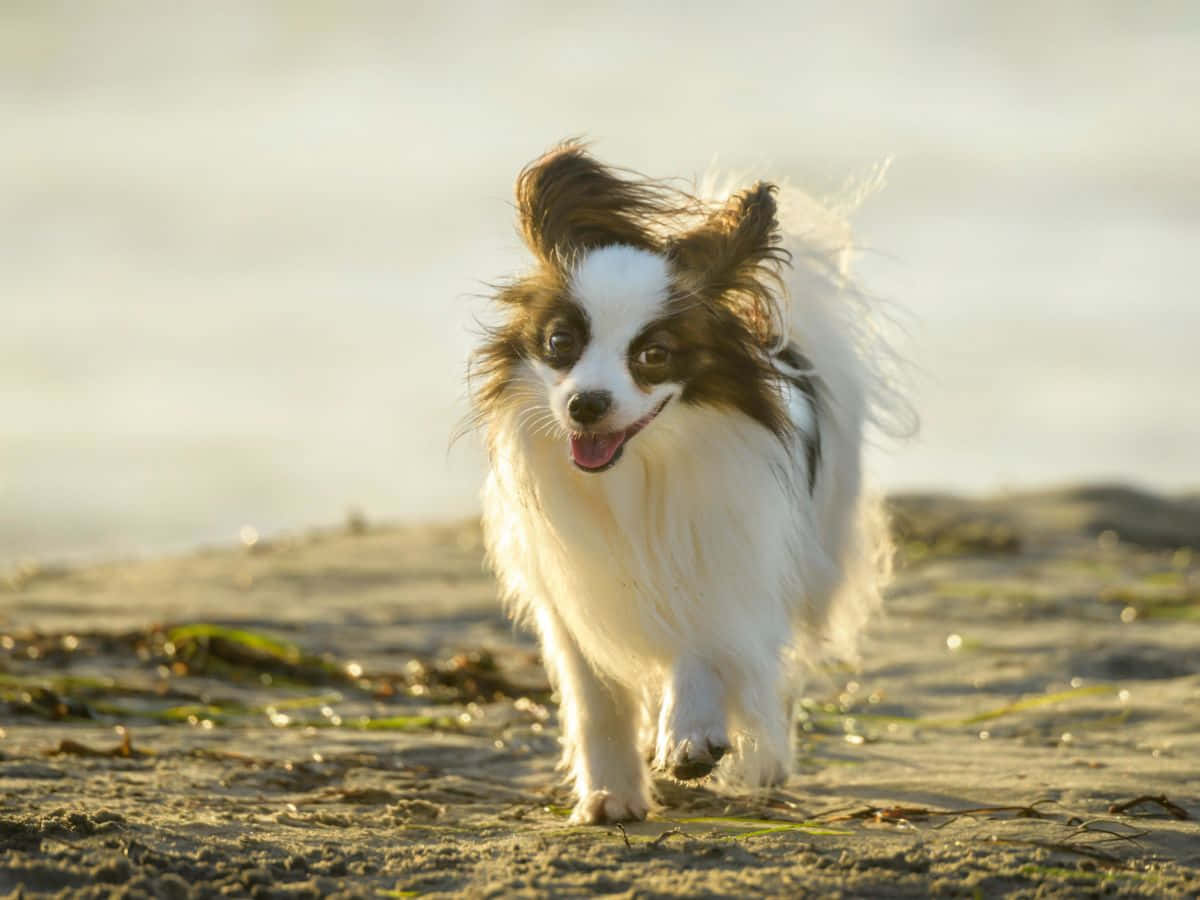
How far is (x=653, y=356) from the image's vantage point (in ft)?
13.9

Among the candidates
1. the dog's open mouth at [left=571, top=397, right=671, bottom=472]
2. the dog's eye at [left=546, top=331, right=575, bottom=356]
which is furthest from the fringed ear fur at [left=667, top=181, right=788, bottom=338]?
the dog's open mouth at [left=571, top=397, right=671, bottom=472]

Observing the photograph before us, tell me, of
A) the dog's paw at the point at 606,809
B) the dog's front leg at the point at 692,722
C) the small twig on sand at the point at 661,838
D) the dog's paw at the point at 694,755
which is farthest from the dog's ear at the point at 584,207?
the small twig on sand at the point at 661,838

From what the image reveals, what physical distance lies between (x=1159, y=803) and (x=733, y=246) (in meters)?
1.75

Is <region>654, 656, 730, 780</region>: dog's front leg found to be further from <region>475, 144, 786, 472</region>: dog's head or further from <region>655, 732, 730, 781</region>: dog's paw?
<region>475, 144, 786, 472</region>: dog's head

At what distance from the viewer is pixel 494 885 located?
341 cm

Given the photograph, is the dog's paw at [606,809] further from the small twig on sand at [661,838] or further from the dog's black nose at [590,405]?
the dog's black nose at [590,405]

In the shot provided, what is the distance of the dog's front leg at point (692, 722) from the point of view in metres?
4.19

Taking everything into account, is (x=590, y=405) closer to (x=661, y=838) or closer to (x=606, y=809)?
(x=661, y=838)

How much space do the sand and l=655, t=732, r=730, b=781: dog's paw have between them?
0.47ft

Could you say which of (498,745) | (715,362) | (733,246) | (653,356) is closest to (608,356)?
(653,356)

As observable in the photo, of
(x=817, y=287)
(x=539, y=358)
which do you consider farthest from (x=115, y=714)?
(x=817, y=287)

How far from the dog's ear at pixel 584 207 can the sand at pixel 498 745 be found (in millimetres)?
1522

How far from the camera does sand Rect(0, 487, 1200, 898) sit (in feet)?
11.7

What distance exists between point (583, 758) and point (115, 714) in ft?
6.46
